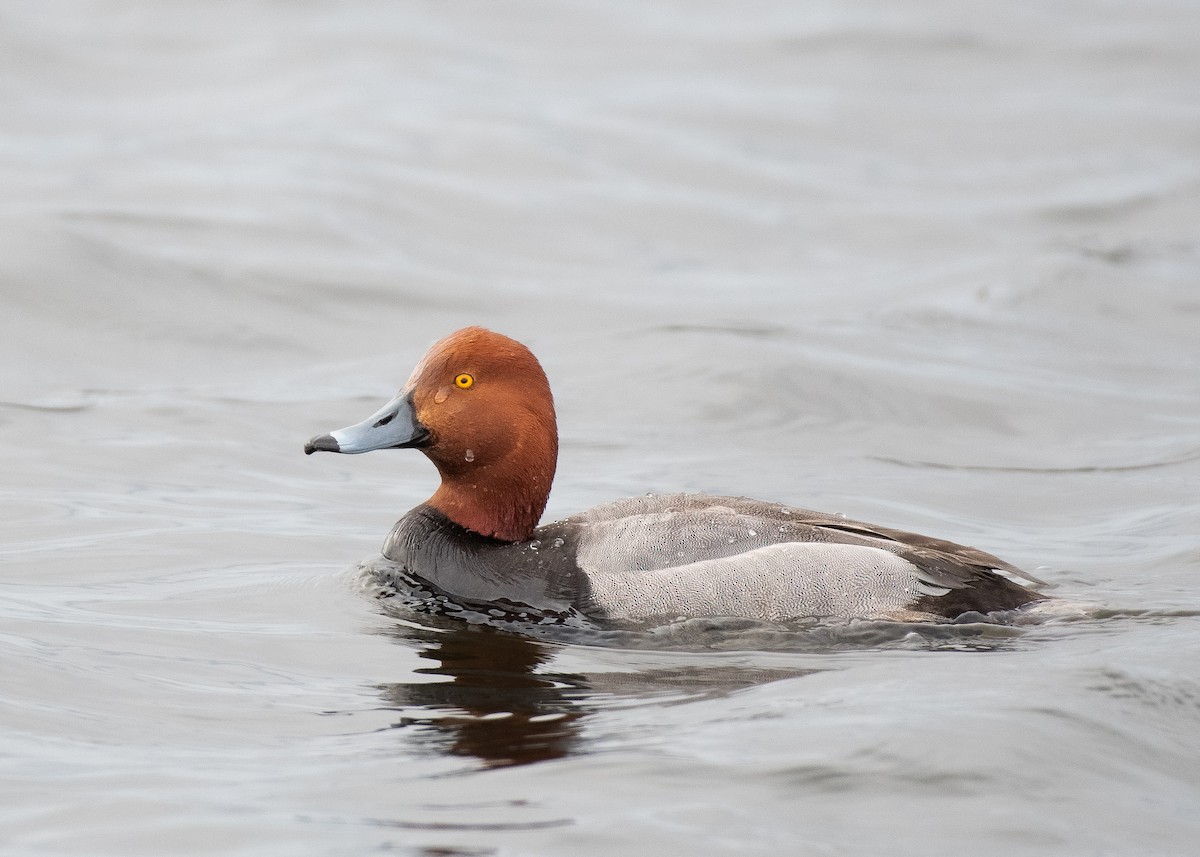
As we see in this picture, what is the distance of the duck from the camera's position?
6281mm

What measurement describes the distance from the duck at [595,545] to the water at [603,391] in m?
0.14

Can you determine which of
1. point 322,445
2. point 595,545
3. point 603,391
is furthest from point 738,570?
point 603,391

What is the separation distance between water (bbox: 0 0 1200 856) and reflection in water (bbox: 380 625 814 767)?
1.0 inches

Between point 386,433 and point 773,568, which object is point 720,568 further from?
point 386,433

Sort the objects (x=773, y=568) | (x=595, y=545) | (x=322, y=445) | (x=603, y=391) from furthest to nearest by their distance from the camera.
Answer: (x=603, y=391), (x=322, y=445), (x=595, y=545), (x=773, y=568)

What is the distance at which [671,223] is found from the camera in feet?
51.3

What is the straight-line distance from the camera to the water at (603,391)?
4.82m

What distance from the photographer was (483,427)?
6836 millimetres

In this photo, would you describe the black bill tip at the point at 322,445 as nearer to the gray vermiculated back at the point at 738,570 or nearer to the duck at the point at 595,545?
the duck at the point at 595,545

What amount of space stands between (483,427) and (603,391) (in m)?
4.14

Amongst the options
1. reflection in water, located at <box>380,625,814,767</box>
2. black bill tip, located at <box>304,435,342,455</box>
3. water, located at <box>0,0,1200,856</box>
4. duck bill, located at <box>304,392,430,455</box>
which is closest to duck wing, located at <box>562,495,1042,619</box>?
water, located at <box>0,0,1200,856</box>

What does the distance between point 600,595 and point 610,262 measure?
8.58 metres

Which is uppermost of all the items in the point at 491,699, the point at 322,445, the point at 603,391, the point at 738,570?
the point at 603,391

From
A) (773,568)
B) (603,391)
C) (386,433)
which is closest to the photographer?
(773,568)
